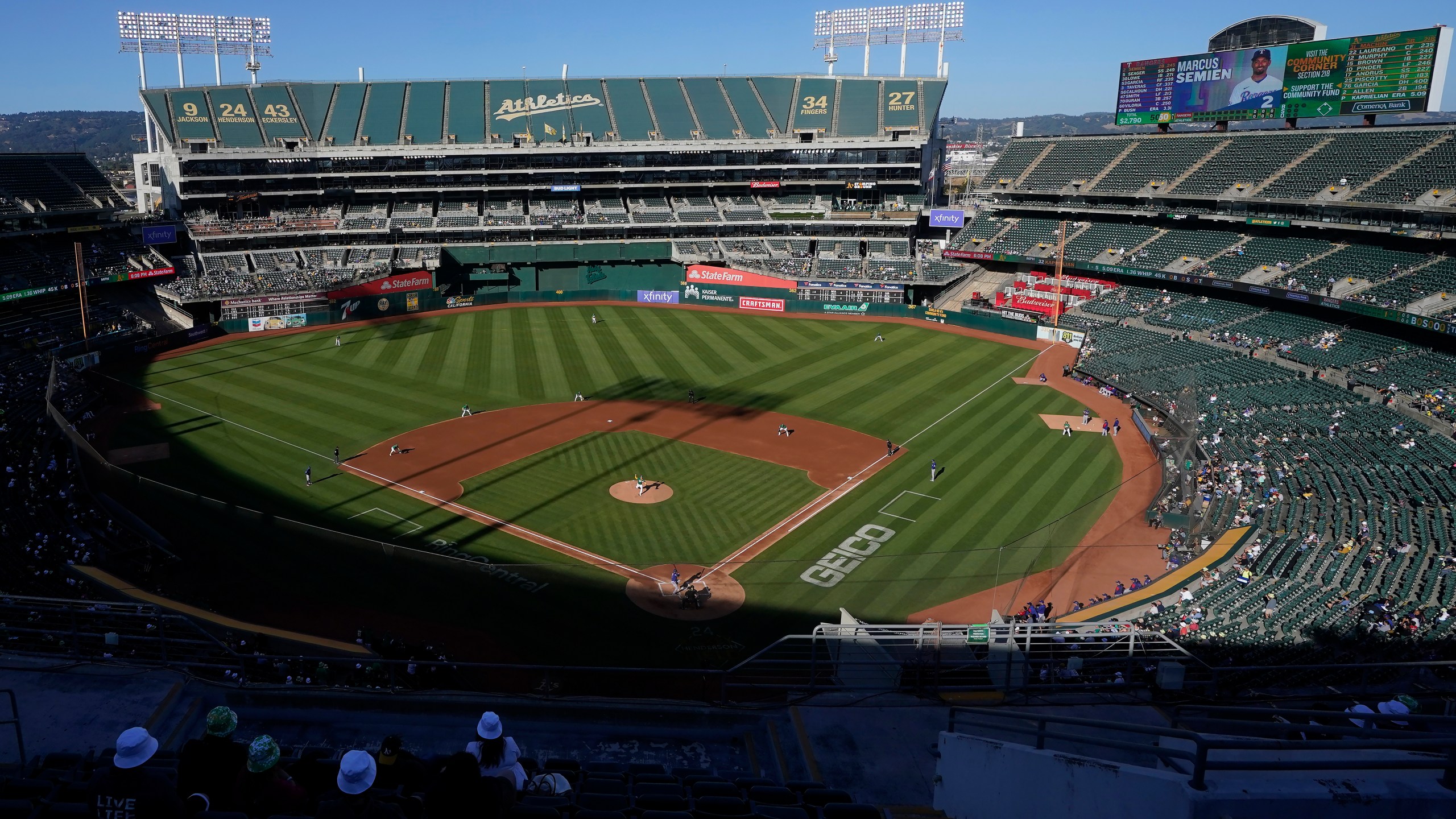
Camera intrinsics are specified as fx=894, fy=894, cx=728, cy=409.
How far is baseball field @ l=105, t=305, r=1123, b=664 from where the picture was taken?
19750 millimetres

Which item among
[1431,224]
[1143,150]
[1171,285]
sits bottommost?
[1171,285]

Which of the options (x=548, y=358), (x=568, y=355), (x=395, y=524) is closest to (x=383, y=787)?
(x=395, y=524)

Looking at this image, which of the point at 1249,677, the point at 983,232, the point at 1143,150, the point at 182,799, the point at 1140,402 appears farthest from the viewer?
the point at 983,232

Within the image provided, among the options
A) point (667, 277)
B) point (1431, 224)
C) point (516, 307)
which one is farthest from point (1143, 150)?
point (516, 307)

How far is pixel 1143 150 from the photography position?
65438 mm

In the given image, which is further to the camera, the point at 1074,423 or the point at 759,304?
the point at 759,304

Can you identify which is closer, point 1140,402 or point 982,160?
point 1140,402

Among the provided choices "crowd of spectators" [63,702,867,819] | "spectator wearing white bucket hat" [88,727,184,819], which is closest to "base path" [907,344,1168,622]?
"crowd of spectators" [63,702,867,819]

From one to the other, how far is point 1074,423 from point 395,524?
29.3 metres

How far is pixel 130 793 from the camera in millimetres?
6016

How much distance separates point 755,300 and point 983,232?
62.8 feet

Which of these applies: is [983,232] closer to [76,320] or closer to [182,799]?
[76,320]

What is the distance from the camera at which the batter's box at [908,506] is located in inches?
1179

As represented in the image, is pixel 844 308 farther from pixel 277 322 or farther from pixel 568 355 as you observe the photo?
Result: pixel 277 322
